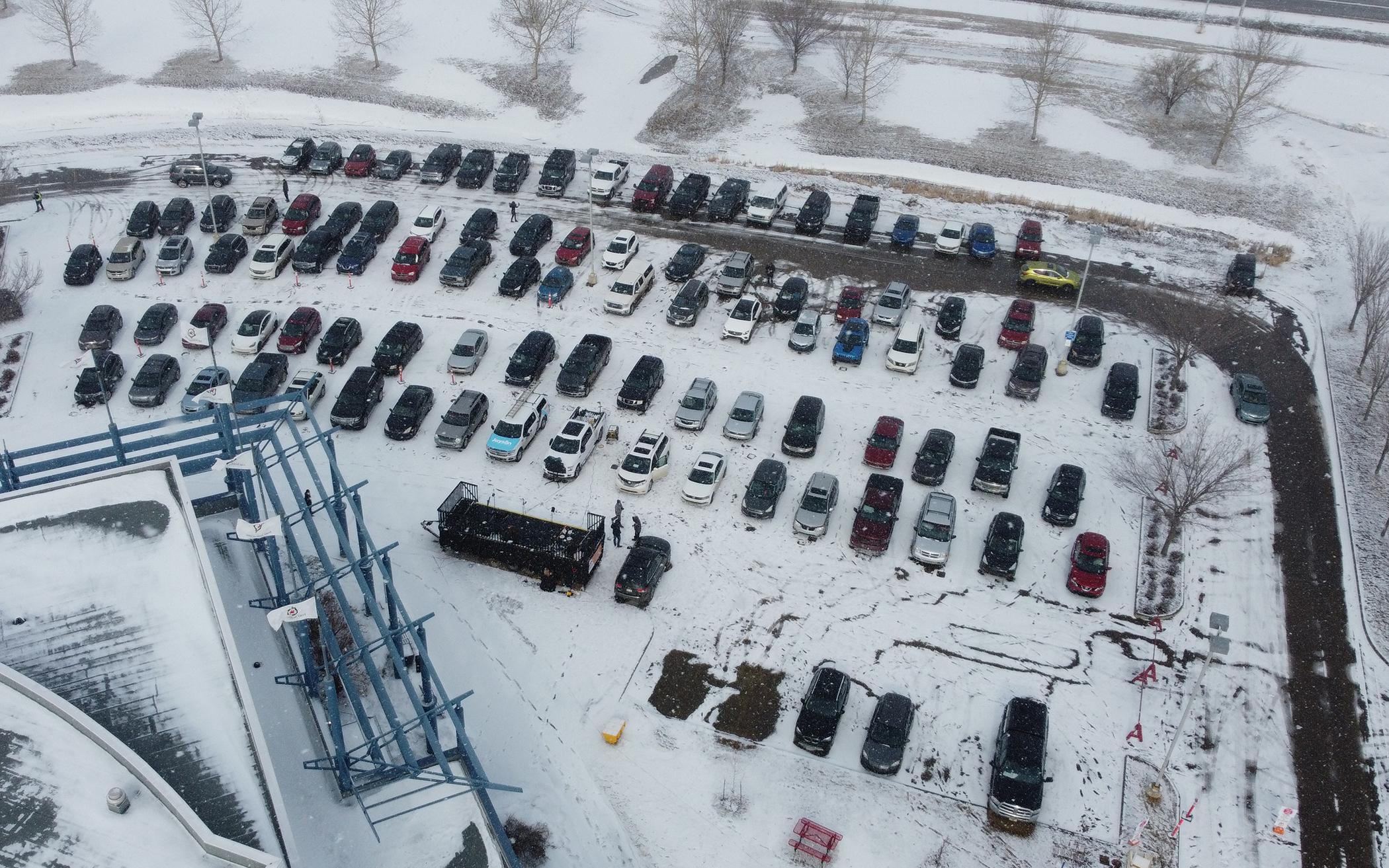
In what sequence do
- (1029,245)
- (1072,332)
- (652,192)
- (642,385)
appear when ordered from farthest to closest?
(652,192) < (1029,245) < (1072,332) < (642,385)

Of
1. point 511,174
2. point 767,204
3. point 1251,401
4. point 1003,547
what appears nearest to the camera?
point 1003,547

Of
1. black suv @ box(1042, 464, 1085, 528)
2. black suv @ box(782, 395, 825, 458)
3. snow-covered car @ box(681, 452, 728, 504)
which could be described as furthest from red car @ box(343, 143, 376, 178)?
black suv @ box(1042, 464, 1085, 528)

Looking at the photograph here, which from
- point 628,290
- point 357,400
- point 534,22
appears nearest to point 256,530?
point 357,400

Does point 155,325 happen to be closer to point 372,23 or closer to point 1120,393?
point 372,23

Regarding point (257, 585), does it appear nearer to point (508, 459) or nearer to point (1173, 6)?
point (508, 459)

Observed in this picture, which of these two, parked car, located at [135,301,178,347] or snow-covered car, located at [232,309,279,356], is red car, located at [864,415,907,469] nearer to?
snow-covered car, located at [232,309,279,356]

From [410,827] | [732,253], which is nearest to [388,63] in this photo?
[732,253]

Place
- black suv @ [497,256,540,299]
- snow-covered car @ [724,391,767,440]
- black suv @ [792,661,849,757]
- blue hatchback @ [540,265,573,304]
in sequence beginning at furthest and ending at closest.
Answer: black suv @ [497,256,540,299], blue hatchback @ [540,265,573,304], snow-covered car @ [724,391,767,440], black suv @ [792,661,849,757]
